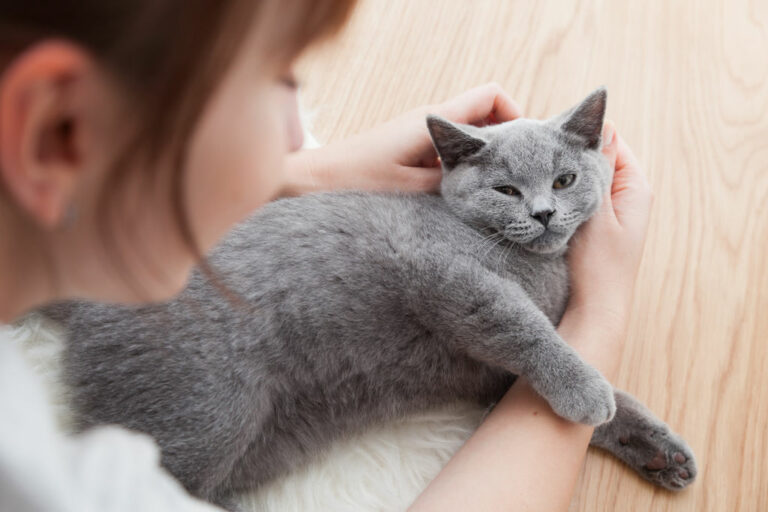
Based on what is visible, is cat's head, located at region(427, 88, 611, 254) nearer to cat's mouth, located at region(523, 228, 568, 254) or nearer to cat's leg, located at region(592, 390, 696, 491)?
cat's mouth, located at region(523, 228, 568, 254)

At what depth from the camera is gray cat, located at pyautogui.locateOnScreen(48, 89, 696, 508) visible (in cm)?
80

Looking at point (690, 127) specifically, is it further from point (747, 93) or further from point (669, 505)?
point (669, 505)

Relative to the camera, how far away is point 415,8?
1.38 m

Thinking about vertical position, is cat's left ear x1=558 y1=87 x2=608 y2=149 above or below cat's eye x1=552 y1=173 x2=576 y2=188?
above


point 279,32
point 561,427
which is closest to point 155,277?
point 279,32

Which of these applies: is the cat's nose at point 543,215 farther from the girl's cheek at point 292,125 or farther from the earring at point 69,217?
the earring at point 69,217

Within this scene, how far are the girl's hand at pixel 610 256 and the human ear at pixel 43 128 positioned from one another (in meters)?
0.79

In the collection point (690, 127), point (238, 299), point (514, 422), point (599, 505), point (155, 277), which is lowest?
point (599, 505)

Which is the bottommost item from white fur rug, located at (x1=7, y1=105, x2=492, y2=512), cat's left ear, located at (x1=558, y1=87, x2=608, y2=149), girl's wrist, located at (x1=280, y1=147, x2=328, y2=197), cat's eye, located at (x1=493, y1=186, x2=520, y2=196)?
white fur rug, located at (x1=7, y1=105, x2=492, y2=512)

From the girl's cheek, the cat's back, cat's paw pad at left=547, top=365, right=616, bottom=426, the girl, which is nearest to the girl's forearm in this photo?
cat's paw pad at left=547, top=365, right=616, bottom=426

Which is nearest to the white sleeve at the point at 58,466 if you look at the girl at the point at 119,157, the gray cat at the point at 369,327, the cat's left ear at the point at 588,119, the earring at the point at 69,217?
the girl at the point at 119,157

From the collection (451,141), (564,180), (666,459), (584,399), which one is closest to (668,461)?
(666,459)

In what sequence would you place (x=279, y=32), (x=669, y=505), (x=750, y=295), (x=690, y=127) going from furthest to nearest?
(x=690, y=127)
(x=750, y=295)
(x=669, y=505)
(x=279, y=32)

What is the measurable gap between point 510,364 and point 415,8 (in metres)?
0.90
